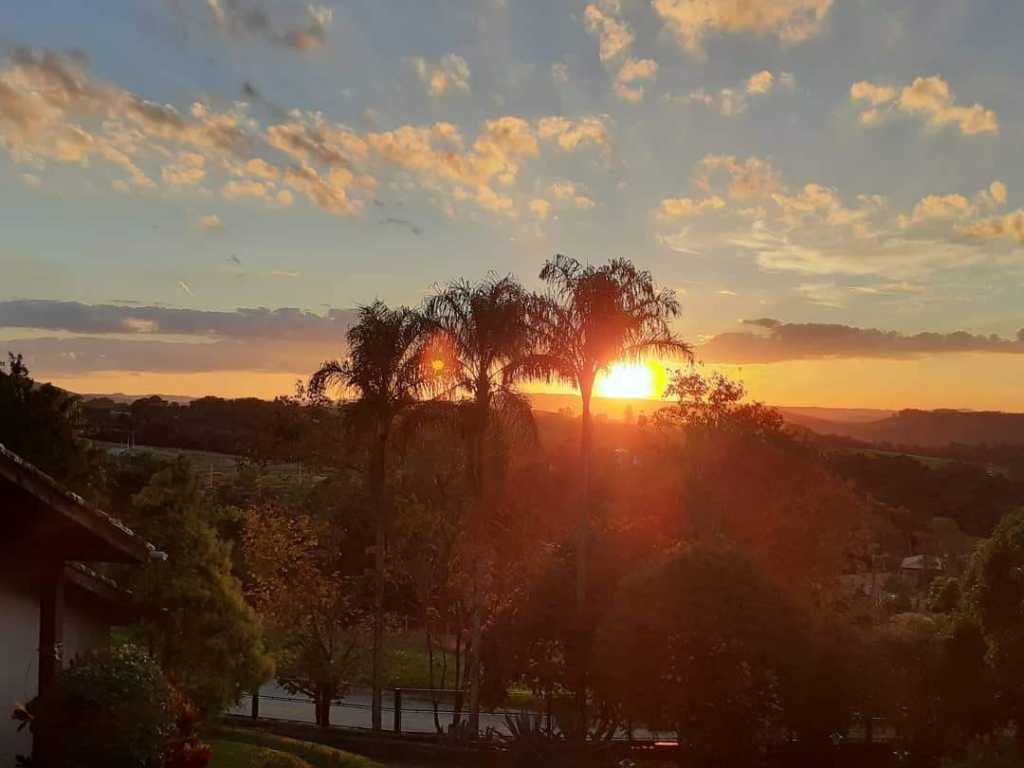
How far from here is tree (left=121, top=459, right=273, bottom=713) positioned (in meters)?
22.3

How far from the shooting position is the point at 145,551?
11625 millimetres

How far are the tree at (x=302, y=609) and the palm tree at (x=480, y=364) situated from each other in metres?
6.37

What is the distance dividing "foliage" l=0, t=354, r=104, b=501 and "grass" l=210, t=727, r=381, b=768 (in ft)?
31.1

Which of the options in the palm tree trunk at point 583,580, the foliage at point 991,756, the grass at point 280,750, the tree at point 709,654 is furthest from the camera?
the palm tree trunk at point 583,580

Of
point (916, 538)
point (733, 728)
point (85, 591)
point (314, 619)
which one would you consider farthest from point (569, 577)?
point (916, 538)

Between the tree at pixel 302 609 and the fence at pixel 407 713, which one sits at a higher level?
the tree at pixel 302 609

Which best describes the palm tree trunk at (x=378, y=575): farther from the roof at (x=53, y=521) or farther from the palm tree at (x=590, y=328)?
the roof at (x=53, y=521)

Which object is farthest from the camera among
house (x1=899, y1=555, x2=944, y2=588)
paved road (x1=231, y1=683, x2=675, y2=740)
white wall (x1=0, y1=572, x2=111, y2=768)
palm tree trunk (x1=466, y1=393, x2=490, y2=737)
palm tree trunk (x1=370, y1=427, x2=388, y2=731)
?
house (x1=899, y1=555, x2=944, y2=588)

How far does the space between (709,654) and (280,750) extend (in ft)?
36.6

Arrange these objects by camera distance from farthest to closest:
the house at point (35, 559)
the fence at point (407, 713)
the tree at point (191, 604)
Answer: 1. the fence at point (407, 713)
2. the tree at point (191, 604)
3. the house at point (35, 559)

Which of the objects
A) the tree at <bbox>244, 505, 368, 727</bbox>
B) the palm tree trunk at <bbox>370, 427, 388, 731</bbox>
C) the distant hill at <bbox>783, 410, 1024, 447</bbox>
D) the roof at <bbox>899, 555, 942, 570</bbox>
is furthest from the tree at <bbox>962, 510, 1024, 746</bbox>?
the distant hill at <bbox>783, 410, 1024, 447</bbox>

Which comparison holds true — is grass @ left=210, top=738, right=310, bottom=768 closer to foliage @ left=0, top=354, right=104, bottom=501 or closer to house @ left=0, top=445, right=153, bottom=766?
house @ left=0, top=445, right=153, bottom=766

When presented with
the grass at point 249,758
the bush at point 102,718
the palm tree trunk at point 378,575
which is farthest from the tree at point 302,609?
the bush at point 102,718

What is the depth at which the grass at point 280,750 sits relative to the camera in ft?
64.5
